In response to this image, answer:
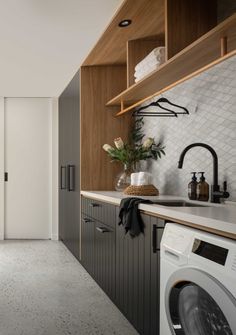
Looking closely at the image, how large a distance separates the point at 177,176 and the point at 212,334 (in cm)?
181

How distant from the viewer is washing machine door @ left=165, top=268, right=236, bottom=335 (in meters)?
1.13

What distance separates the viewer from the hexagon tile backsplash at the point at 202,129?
2295 millimetres

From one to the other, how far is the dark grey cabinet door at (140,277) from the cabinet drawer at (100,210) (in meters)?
0.16

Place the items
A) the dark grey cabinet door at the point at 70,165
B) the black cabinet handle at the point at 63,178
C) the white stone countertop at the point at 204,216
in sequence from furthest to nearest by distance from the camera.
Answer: the black cabinet handle at the point at 63,178
the dark grey cabinet door at the point at 70,165
the white stone countertop at the point at 204,216

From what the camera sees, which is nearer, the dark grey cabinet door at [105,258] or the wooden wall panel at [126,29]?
the wooden wall panel at [126,29]

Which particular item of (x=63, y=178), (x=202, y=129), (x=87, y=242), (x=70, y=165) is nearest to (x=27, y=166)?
(x=63, y=178)

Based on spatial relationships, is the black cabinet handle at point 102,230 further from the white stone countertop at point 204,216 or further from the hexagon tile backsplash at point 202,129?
the white stone countertop at point 204,216

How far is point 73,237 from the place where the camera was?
173 inches

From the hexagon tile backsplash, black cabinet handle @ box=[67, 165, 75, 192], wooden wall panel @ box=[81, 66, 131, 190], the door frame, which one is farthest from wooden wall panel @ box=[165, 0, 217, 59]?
the door frame

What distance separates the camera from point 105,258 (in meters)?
2.93

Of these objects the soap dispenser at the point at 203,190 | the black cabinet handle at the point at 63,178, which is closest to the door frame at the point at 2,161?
the black cabinet handle at the point at 63,178

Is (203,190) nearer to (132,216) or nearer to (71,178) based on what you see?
(132,216)

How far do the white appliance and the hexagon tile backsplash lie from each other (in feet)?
2.85

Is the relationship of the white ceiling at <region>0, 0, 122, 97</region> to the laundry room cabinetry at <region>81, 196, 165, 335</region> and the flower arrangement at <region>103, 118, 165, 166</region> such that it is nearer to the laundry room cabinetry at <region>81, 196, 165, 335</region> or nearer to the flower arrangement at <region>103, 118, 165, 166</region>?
the flower arrangement at <region>103, 118, 165, 166</region>
